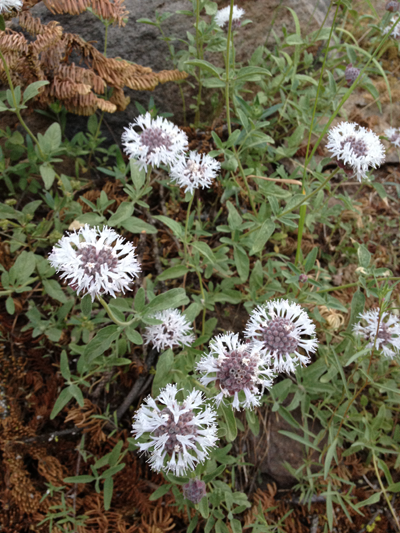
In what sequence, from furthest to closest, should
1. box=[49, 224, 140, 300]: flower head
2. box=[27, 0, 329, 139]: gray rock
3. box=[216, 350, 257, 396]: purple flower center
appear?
box=[27, 0, 329, 139]: gray rock
box=[216, 350, 257, 396]: purple flower center
box=[49, 224, 140, 300]: flower head

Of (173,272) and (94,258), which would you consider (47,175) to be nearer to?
(173,272)

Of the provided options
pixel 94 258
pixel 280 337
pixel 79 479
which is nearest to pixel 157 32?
pixel 94 258

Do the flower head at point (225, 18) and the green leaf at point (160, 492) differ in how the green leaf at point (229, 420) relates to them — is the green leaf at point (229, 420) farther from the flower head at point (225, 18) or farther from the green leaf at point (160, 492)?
the flower head at point (225, 18)

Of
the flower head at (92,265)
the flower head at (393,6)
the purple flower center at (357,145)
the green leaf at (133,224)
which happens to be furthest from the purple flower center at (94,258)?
the flower head at (393,6)

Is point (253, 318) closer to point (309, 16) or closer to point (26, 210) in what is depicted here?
point (26, 210)

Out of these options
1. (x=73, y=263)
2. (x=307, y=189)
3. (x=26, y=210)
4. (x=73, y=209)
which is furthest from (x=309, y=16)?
(x=73, y=263)

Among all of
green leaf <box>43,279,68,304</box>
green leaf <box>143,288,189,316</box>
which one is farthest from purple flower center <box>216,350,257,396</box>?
green leaf <box>43,279,68,304</box>

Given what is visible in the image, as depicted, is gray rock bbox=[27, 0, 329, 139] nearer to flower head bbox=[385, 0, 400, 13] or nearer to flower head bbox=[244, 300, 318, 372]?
flower head bbox=[385, 0, 400, 13]
